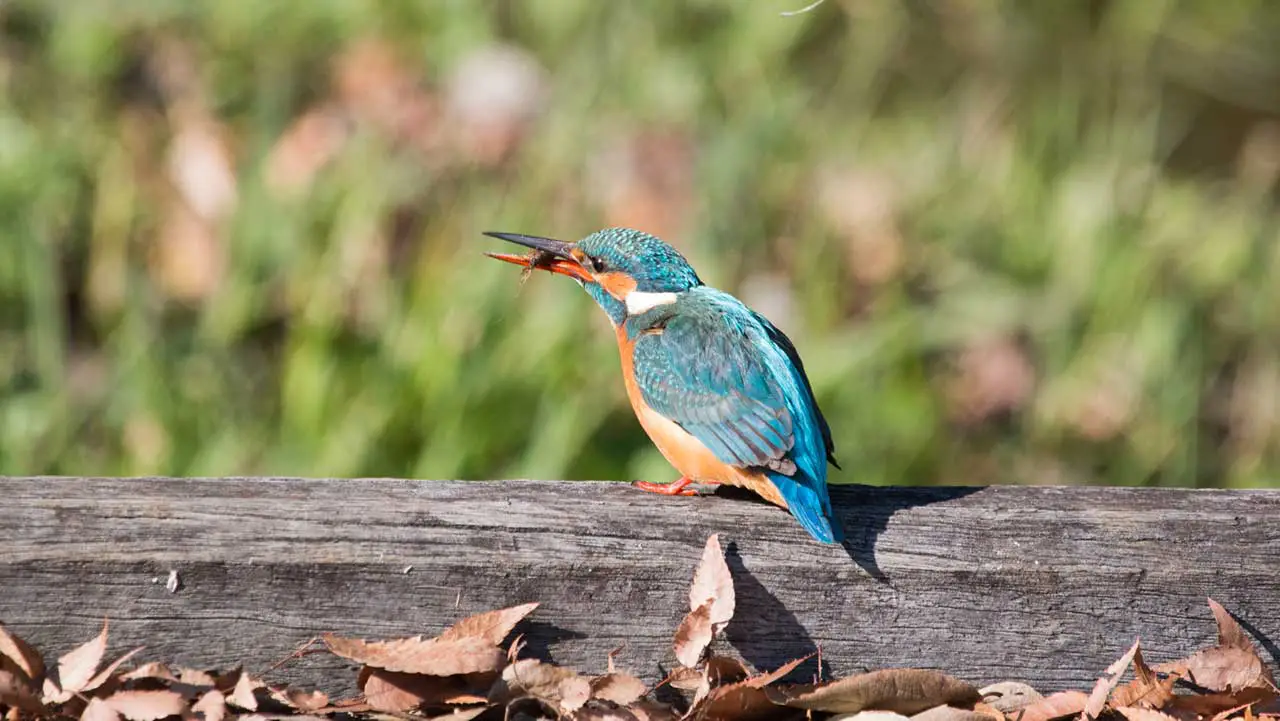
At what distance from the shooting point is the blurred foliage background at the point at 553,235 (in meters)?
4.20

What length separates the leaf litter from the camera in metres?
2.09

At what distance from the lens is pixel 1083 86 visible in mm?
6211

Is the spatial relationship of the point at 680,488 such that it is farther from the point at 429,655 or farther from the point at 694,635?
the point at 429,655

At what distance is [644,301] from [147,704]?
142 centimetres

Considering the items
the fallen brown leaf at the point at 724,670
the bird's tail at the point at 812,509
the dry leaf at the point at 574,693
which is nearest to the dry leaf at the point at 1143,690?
the bird's tail at the point at 812,509

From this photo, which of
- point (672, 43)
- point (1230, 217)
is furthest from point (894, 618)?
point (1230, 217)

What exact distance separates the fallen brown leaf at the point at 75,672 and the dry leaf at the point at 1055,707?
53.9 inches

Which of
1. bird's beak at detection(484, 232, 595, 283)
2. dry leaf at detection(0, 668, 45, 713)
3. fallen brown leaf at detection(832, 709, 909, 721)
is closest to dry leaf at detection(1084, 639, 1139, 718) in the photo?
fallen brown leaf at detection(832, 709, 909, 721)

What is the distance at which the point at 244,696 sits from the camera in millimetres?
2121

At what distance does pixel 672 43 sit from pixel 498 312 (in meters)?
1.81

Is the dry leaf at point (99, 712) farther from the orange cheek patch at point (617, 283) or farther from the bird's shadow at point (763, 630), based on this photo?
the orange cheek patch at point (617, 283)

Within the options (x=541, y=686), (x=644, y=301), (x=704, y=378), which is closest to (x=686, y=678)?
(x=541, y=686)

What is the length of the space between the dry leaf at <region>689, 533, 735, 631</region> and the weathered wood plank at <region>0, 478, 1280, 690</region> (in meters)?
0.05

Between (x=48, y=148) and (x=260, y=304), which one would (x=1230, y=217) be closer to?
(x=260, y=304)
